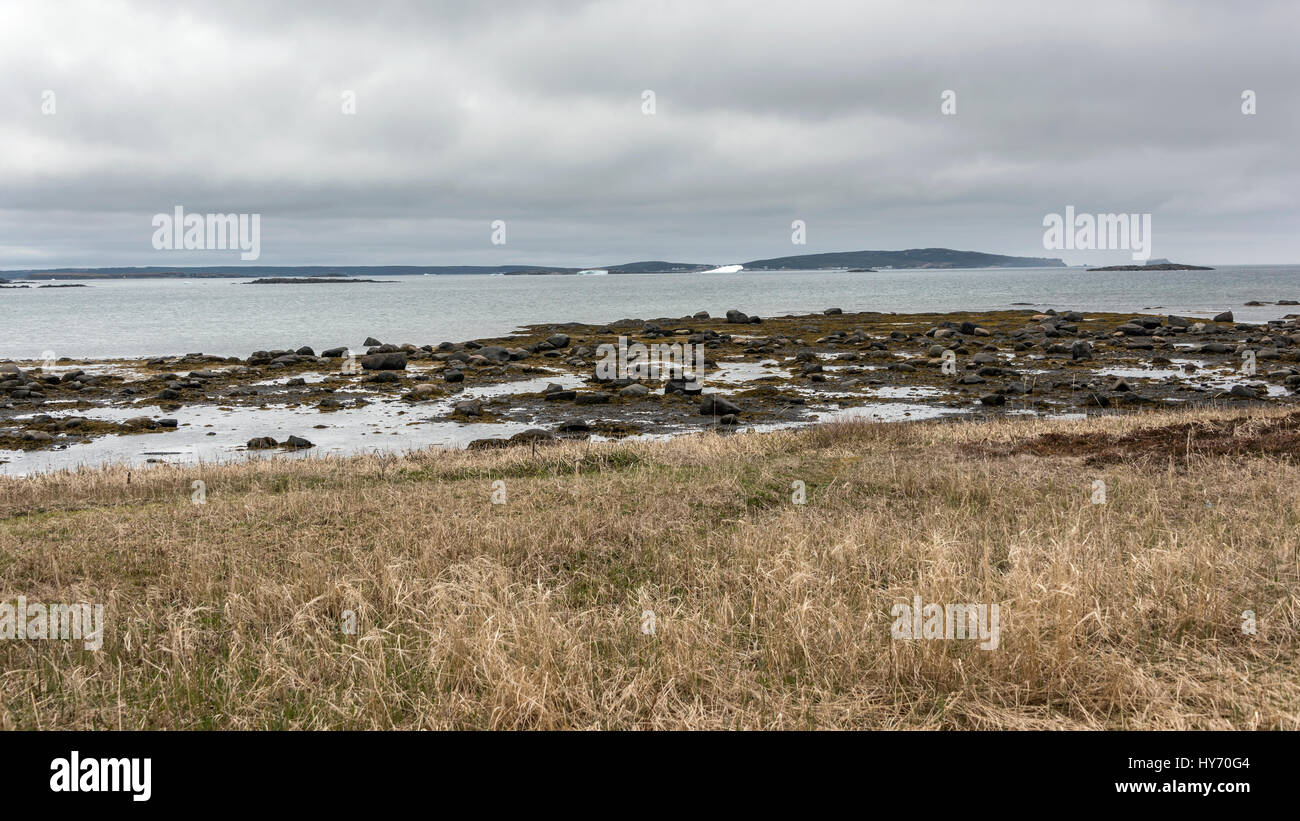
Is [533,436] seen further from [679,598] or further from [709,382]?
[679,598]

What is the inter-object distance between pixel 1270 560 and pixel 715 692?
6.11 meters

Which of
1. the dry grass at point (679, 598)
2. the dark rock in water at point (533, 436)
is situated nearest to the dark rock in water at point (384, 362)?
the dark rock in water at point (533, 436)

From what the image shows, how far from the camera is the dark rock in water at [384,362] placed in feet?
140

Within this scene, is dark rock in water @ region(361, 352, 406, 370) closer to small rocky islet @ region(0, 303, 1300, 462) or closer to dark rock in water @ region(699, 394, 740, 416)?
small rocky islet @ region(0, 303, 1300, 462)

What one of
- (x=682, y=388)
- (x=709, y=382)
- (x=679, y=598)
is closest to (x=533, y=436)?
(x=682, y=388)

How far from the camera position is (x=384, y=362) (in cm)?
4262

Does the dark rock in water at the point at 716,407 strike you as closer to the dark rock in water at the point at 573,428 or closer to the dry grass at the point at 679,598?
the dark rock in water at the point at 573,428

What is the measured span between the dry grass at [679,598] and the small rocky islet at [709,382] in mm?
11922

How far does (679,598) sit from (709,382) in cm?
2999
